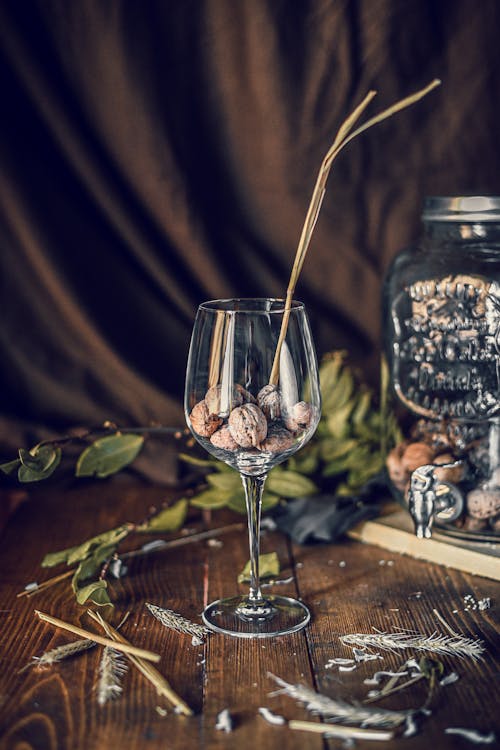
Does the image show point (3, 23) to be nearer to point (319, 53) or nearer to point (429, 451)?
point (319, 53)

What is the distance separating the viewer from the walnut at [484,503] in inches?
38.9

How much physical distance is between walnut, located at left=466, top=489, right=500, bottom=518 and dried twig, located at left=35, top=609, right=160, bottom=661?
40 centimetres

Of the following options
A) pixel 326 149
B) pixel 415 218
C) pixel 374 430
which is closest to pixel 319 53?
pixel 326 149

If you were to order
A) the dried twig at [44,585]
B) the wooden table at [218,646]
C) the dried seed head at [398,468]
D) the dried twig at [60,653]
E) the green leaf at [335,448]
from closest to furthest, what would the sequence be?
1. the wooden table at [218,646]
2. the dried twig at [60,653]
3. the dried twig at [44,585]
4. the dried seed head at [398,468]
5. the green leaf at [335,448]

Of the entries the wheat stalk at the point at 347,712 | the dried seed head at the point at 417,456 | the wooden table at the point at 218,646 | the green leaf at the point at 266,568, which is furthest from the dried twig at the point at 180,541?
the wheat stalk at the point at 347,712

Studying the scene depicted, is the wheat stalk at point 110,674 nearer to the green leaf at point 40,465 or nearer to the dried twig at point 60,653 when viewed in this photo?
the dried twig at point 60,653

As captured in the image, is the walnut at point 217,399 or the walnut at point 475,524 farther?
the walnut at point 475,524

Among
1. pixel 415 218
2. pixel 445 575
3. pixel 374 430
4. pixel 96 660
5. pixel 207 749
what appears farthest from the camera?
pixel 415 218

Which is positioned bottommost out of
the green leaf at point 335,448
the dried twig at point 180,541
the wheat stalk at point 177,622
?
the dried twig at point 180,541

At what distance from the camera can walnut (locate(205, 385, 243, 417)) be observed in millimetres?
804

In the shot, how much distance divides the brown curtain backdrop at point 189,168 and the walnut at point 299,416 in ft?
1.73

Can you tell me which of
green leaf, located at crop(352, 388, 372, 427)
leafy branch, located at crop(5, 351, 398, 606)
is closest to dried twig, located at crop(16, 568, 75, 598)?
leafy branch, located at crop(5, 351, 398, 606)

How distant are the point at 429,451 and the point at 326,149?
50 centimetres

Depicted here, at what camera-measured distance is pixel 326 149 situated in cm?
131
